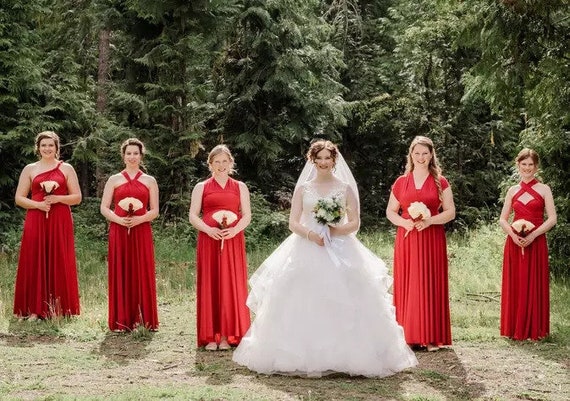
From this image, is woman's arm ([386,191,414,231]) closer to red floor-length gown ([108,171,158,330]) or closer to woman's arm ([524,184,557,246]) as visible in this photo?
woman's arm ([524,184,557,246])

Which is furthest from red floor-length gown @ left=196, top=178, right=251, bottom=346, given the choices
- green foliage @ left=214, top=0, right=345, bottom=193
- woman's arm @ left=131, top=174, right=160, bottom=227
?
green foliage @ left=214, top=0, right=345, bottom=193

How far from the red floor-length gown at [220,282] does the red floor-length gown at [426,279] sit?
1.84 meters

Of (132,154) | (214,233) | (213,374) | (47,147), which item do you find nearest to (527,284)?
(214,233)

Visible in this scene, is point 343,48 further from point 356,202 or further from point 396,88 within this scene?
point 356,202

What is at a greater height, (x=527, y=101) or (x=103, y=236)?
(x=527, y=101)

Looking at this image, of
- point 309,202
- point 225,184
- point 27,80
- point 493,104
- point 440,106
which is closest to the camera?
point 309,202

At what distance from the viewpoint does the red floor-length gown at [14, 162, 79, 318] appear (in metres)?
10.1

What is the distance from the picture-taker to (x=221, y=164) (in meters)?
8.67

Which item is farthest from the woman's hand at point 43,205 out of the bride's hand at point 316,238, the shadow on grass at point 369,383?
the bride's hand at point 316,238

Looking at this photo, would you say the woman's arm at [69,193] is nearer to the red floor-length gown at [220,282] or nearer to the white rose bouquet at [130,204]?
the white rose bouquet at [130,204]

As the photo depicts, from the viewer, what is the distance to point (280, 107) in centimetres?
2123

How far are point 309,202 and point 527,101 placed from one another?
21.4 ft

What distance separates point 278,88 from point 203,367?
1336 cm

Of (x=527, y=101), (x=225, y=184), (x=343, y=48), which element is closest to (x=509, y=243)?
(x=225, y=184)
